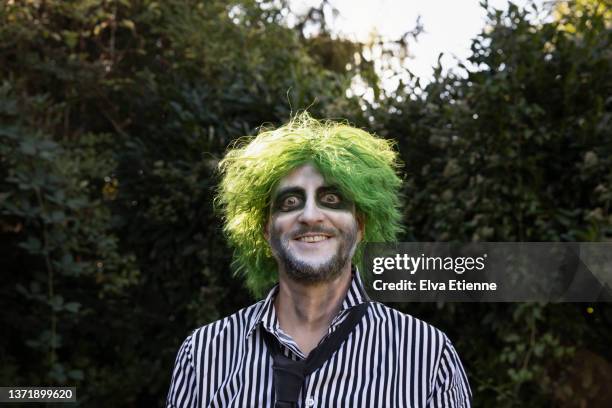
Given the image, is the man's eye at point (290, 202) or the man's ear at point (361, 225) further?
the man's ear at point (361, 225)

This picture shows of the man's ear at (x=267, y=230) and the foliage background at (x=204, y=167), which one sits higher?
the foliage background at (x=204, y=167)

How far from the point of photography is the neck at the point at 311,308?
2.05 metres

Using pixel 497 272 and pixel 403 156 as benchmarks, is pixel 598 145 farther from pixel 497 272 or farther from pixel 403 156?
pixel 403 156

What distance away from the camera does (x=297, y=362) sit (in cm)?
195

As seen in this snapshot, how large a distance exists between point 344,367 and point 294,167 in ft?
1.73

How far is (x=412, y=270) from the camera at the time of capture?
382 cm

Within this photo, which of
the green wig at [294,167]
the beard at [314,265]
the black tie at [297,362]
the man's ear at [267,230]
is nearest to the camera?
the black tie at [297,362]

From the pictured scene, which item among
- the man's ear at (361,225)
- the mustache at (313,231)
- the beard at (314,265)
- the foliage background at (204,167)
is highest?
the foliage background at (204,167)

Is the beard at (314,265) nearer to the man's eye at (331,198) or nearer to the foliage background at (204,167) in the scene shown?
the man's eye at (331,198)

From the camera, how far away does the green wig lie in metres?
2.11

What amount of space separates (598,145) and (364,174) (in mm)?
1795

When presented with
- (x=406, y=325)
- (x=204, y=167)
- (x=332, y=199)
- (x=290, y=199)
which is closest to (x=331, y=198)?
(x=332, y=199)

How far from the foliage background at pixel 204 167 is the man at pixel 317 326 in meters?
1.27

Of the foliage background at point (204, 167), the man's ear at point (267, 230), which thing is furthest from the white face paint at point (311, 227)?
the foliage background at point (204, 167)
